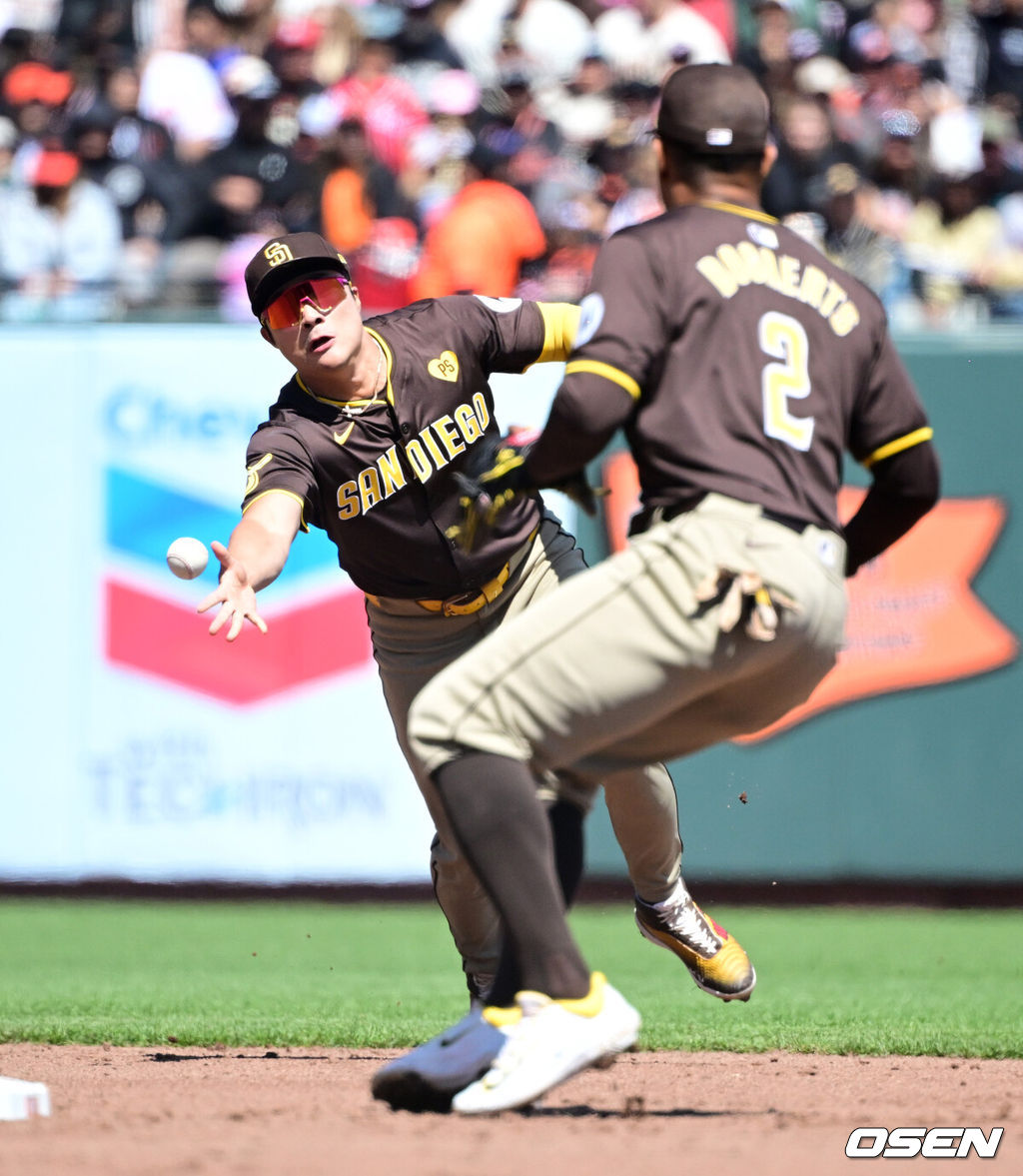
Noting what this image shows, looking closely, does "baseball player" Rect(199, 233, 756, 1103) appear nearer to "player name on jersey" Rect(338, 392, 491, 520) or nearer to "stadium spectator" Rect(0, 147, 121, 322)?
"player name on jersey" Rect(338, 392, 491, 520)

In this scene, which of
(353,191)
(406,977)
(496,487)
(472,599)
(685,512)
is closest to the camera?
(685,512)

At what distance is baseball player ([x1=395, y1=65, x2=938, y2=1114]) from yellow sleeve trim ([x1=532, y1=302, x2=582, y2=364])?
4.72 ft

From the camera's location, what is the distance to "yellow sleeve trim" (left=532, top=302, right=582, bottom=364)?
203 inches

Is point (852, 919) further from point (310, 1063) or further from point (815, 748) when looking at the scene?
point (310, 1063)

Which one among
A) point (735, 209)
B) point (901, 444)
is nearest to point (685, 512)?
point (901, 444)

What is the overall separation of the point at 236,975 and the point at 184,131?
6600mm

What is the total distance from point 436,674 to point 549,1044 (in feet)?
5.93

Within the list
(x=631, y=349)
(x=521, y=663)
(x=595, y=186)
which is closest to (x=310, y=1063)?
(x=521, y=663)

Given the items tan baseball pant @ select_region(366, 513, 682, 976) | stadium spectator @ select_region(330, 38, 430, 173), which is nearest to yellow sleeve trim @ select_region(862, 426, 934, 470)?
tan baseball pant @ select_region(366, 513, 682, 976)

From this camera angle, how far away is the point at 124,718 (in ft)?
31.8

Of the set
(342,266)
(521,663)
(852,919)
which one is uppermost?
(342,266)

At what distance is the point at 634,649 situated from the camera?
3506 mm

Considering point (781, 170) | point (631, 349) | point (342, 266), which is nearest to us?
point (631, 349)

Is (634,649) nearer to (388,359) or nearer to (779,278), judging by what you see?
(779,278)
